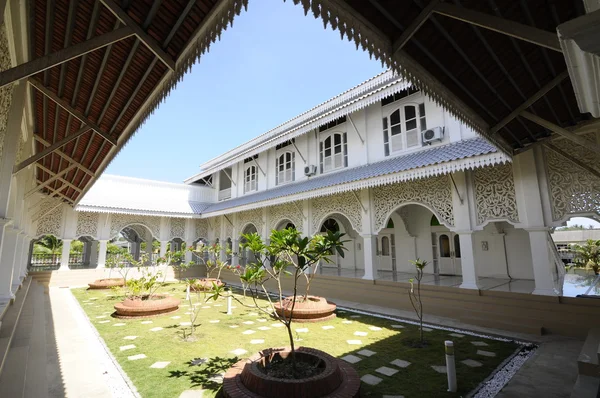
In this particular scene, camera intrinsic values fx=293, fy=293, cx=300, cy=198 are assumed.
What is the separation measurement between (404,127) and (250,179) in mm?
8642

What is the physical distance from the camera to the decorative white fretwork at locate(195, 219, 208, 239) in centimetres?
1697

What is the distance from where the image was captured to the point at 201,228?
17.2 m

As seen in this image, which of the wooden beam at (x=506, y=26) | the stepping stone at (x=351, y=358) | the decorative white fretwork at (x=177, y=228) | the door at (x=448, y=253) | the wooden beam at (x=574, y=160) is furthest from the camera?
the decorative white fretwork at (x=177, y=228)

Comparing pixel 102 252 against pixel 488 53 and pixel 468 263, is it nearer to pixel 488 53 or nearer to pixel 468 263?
pixel 468 263

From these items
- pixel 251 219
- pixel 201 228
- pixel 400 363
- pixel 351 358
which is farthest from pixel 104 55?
pixel 201 228

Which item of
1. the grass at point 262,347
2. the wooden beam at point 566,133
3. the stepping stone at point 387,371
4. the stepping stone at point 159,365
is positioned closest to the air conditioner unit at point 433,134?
the wooden beam at point 566,133

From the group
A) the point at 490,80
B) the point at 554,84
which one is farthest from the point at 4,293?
the point at 554,84

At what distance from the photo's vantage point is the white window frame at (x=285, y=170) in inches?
494

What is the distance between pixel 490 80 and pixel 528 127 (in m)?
2.17

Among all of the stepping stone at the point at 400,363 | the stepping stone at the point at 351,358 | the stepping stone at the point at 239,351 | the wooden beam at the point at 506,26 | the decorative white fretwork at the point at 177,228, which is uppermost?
the wooden beam at the point at 506,26

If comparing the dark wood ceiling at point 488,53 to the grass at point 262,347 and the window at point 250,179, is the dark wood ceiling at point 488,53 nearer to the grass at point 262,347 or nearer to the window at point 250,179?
the grass at point 262,347

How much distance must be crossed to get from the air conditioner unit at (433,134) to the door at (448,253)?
3.93m

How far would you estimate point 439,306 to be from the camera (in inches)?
274

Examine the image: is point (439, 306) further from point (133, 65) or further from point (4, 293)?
point (4, 293)
